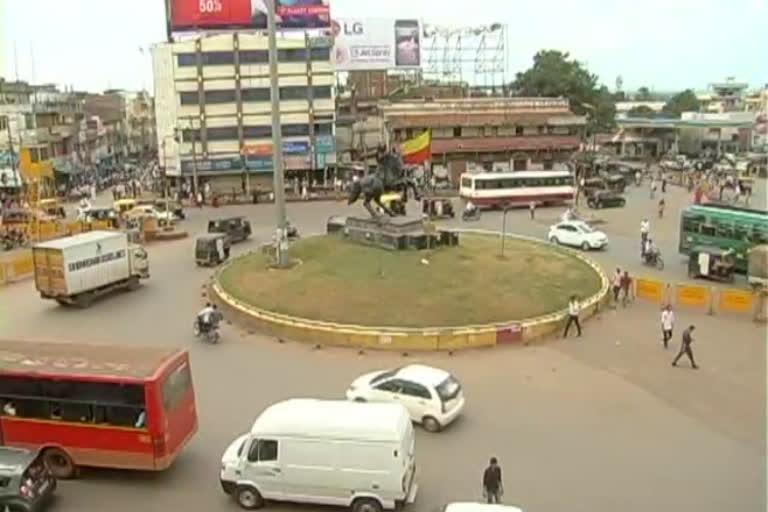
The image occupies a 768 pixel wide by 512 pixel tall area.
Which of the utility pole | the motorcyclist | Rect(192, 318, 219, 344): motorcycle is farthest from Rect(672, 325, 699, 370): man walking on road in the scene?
the utility pole

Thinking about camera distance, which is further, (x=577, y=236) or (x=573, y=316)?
(x=577, y=236)

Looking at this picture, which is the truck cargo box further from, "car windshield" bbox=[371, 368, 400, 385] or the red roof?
the red roof

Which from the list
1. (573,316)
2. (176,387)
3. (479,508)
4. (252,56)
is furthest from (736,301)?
(252,56)

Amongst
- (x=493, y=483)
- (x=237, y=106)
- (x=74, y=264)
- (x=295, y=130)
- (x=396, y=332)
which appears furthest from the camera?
(x=295, y=130)

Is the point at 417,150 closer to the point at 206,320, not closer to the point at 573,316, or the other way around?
the point at 573,316

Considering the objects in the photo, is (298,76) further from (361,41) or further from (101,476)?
(101,476)

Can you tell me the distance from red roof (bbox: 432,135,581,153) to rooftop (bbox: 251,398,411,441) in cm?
5457

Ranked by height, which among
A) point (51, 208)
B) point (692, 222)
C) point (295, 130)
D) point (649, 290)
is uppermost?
point (295, 130)

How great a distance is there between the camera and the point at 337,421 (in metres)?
14.3

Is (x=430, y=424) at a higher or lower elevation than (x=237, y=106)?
lower

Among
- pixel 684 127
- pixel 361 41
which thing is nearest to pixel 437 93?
pixel 361 41

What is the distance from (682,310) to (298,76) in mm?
43841

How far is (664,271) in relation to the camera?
35.6m

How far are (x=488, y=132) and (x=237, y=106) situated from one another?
2190 centimetres
